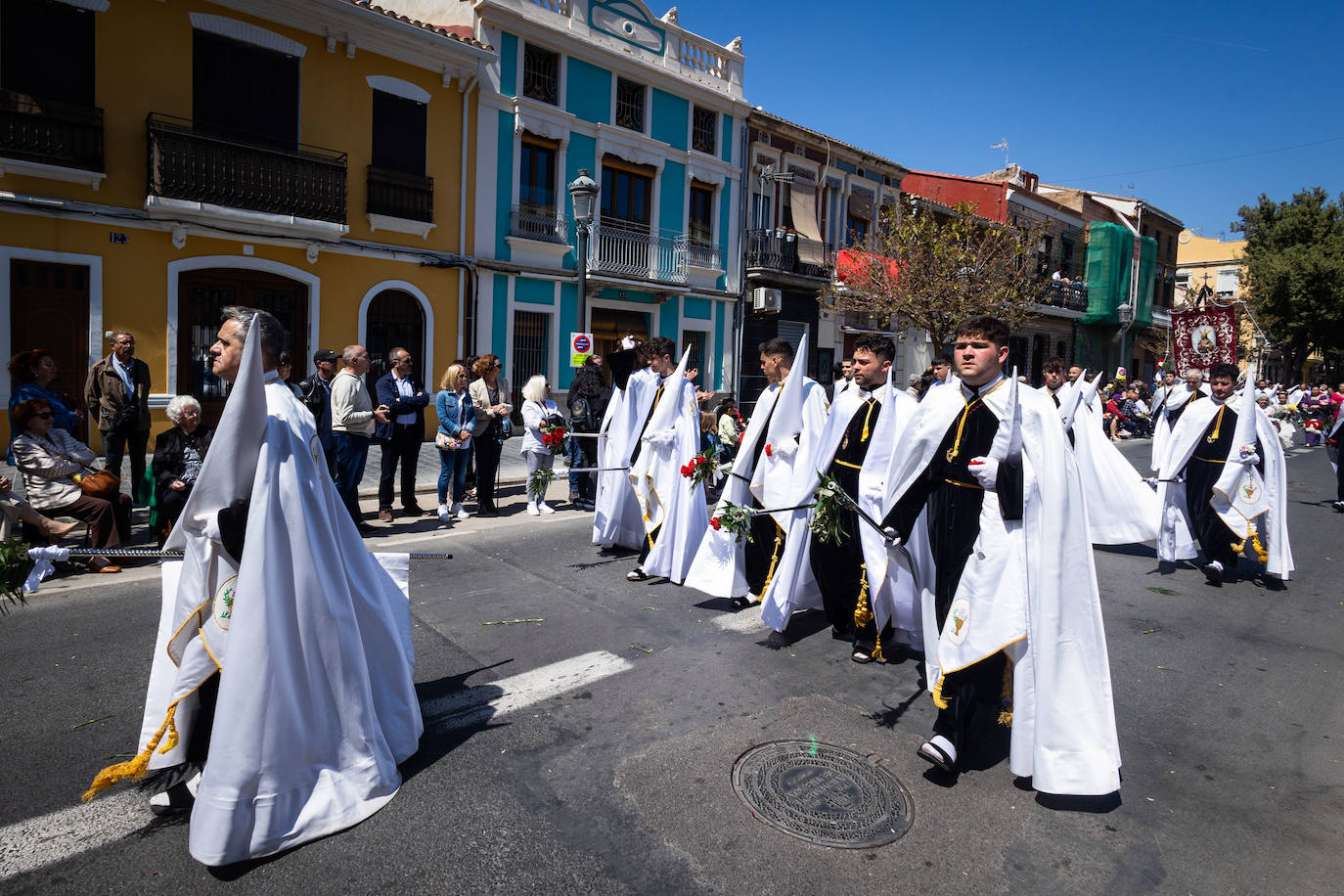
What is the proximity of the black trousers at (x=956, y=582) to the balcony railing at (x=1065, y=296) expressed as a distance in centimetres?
3156

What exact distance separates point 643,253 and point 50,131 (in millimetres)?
11608

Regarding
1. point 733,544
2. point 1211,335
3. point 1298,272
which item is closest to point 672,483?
point 733,544

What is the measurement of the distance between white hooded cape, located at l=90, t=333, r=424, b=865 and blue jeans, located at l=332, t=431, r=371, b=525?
5143 mm

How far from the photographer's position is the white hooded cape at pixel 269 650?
112 inches

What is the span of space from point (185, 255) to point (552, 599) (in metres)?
11.0

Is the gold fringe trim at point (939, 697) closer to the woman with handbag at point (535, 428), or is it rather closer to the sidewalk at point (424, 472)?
the woman with handbag at point (535, 428)

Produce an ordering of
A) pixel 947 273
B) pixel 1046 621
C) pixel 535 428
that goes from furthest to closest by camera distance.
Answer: pixel 947 273 → pixel 535 428 → pixel 1046 621

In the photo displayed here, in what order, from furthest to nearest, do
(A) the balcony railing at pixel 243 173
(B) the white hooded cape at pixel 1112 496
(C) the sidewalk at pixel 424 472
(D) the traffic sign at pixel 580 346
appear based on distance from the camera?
(A) the balcony railing at pixel 243 173, (D) the traffic sign at pixel 580 346, (C) the sidewalk at pixel 424 472, (B) the white hooded cape at pixel 1112 496

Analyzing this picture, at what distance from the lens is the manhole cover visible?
3.20m

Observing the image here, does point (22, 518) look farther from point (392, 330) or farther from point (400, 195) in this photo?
point (400, 195)

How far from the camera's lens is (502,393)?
9.98 m

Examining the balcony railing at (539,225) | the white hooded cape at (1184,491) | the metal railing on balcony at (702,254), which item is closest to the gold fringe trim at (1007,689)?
the white hooded cape at (1184,491)

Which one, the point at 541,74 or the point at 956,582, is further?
the point at 541,74

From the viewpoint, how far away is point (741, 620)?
19.0 feet
